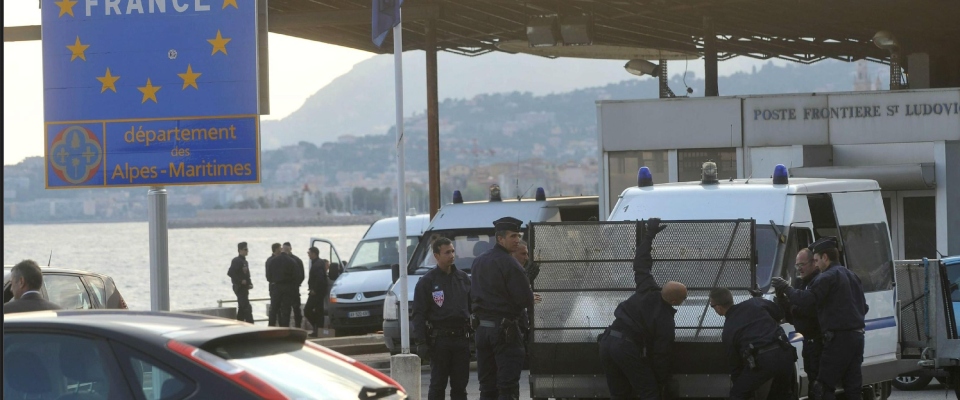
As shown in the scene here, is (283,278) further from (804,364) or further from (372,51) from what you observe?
(804,364)

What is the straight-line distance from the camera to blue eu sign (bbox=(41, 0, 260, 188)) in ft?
38.2

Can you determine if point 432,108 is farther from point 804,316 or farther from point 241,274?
point 804,316

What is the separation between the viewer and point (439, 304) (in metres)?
11.7

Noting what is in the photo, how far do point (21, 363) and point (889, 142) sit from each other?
18.3 m

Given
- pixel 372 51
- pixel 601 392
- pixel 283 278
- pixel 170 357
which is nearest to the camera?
pixel 170 357

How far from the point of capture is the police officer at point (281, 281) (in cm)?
2534

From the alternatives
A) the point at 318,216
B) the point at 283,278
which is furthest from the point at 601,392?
the point at 318,216

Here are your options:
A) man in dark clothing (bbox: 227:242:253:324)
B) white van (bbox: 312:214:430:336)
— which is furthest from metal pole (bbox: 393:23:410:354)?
man in dark clothing (bbox: 227:242:253:324)

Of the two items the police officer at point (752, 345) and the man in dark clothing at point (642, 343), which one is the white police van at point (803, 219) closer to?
the police officer at point (752, 345)

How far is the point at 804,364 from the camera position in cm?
1180

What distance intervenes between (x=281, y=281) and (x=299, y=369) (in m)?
19.7

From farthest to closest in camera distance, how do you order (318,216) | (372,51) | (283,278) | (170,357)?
(318,216) < (372,51) < (283,278) < (170,357)

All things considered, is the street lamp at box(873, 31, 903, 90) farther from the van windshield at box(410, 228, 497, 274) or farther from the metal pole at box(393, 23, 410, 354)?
the metal pole at box(393, 23, 410, 354)

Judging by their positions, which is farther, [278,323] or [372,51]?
[372,51]
